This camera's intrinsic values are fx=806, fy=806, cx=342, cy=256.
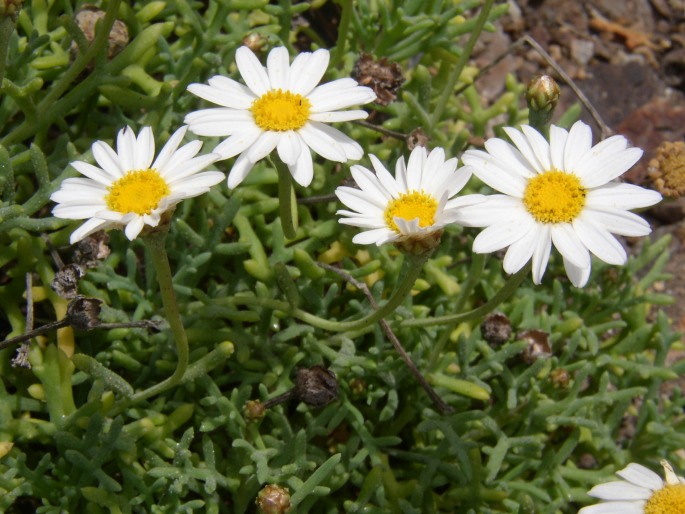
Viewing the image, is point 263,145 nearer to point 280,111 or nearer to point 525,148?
point 280,111

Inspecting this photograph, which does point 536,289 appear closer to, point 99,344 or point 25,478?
point 99,344

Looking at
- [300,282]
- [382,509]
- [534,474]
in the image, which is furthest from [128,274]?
[534,474]

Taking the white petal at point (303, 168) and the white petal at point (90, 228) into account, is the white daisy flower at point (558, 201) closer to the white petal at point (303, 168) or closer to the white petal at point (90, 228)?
the white petal at point (303, 168)

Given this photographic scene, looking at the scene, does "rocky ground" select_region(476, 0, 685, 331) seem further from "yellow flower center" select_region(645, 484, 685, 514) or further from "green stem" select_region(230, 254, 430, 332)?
"green stem" select_region(230, 254, 430, 332)

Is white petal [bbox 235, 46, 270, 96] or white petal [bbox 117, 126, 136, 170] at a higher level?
white petal [bbox 235, 46, 270, 96]

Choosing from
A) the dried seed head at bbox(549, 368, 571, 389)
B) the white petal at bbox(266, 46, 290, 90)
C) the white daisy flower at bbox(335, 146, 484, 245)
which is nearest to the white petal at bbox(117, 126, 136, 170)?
the white petal at bbox(266, 46, 290, 90)

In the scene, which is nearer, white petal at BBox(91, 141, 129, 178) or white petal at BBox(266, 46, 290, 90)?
white petal at BBox(91, 141, 129, 178)

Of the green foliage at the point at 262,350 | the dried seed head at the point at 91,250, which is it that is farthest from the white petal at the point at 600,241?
the dried seed head at the point at 91,250
